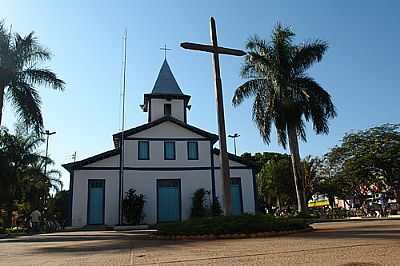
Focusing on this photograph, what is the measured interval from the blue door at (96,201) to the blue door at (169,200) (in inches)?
147

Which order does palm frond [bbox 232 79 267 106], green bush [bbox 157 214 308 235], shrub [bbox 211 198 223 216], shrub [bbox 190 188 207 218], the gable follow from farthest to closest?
1. the gable
2. shrub [bbox 211 198 223 216]
3. shrub [bbox 190 188 207 218]
4. palm frond [bbox 232 79 267 106]
5. green bush [bbox 157 214 308 235]

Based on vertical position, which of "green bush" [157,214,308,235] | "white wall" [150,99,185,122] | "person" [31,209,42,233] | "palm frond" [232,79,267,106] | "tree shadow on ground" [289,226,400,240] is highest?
"white wall" [150,99,185,122]

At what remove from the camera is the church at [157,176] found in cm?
2541

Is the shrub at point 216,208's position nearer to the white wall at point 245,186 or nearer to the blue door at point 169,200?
the white wall at point 245,186

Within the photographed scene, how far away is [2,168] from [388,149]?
2697 cm

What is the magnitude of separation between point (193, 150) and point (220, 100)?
1448cm

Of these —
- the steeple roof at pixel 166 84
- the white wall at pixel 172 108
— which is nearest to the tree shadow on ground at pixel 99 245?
the white wall at pixel 172 108

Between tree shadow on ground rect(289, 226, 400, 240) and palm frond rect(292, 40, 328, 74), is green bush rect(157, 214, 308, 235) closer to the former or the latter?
tree shadow on ground rect(289, 226, 400, 240)

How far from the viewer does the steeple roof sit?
33.5 m

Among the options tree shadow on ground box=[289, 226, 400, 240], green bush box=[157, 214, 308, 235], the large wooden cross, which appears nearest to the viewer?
tree shadow on ground box=[289, 226, 400, 240]

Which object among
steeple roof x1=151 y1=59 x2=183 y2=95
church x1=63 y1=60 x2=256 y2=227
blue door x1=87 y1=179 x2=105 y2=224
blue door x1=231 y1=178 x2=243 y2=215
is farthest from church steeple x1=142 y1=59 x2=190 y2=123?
blue door x1=87 y1=179 x2=105 y2=224

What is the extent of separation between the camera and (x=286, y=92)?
76.6 ft

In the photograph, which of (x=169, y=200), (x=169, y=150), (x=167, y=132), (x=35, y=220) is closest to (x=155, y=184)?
(x=169, y=200)

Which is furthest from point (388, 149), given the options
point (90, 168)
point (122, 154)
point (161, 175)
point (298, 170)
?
point (90, 168)
